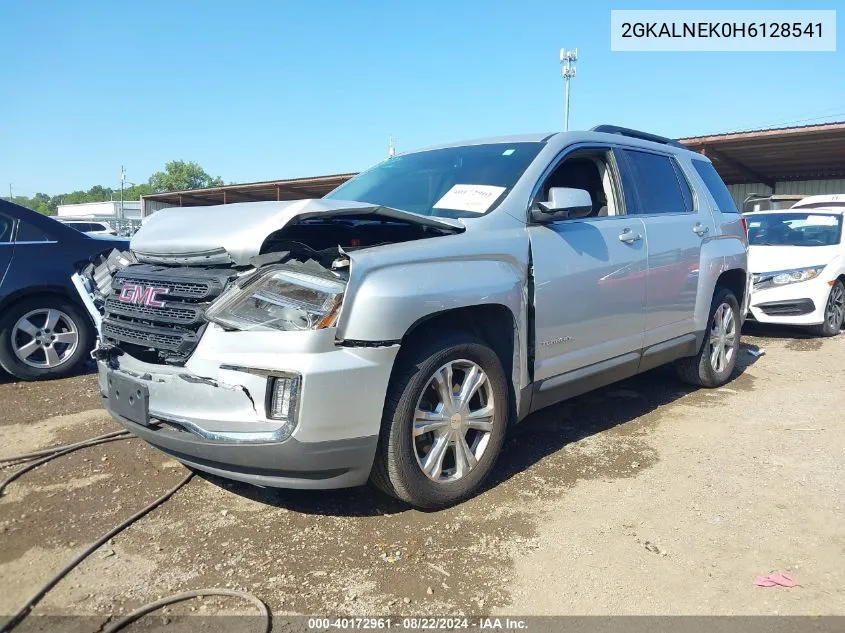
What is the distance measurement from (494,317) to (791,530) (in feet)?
5.43

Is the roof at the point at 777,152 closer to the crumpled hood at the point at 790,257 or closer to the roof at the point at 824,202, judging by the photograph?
the roof at the point at 824,202

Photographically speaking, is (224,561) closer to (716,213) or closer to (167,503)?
(167,503)

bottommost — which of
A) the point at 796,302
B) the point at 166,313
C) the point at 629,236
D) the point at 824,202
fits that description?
the point at 796,302

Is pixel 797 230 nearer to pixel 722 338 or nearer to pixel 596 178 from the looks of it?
pixel 722 338

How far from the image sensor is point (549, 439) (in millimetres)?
4172

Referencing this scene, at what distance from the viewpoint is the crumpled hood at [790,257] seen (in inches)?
312

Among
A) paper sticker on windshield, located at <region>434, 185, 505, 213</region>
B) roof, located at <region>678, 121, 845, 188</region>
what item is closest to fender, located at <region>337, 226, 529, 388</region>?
paper sticker on windshield, located at <region>434, 185, 505, 213</region>

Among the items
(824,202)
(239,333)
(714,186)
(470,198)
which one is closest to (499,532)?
(239,333)

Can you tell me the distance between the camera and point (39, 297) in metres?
5.49

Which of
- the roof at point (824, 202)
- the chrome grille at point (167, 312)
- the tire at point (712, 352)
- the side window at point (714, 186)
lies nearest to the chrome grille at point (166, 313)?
the chrome grille at point (167, 312)

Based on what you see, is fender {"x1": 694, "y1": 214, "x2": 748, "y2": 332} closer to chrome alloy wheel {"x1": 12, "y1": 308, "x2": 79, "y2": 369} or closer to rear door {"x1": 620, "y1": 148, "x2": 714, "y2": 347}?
rear door {"x1": 620, "y1": 148, "x2": 714, "y2": 347}

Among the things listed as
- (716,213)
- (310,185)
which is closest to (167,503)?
(716,213)

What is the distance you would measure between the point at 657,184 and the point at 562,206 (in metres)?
1.63

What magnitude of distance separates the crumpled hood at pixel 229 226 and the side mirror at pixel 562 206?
51 cm
